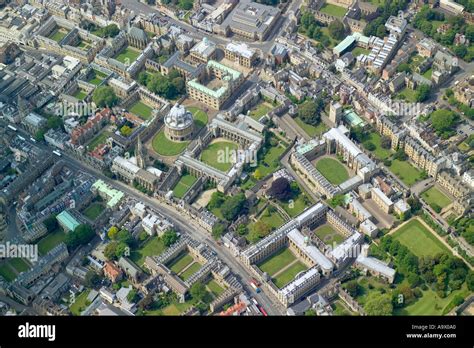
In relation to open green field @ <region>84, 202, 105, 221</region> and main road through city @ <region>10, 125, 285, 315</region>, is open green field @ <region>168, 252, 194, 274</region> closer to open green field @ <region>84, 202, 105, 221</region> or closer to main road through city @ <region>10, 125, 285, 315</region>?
main road through city @ <region>10, 125, 285, 315</region>

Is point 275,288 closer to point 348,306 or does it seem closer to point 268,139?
point 348,306

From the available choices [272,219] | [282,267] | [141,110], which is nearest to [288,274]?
[282,267]

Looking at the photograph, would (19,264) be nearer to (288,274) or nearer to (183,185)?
(183,185)

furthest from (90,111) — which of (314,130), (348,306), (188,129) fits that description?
(348,306)

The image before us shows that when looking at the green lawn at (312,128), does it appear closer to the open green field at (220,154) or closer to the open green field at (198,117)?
the open green field at (220,154)

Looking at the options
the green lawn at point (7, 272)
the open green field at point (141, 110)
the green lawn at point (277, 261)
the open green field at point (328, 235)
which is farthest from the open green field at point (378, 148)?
the green lawn at point (7, 272)

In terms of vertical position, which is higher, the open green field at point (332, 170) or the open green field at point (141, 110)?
the open green field at point (332, 170)
